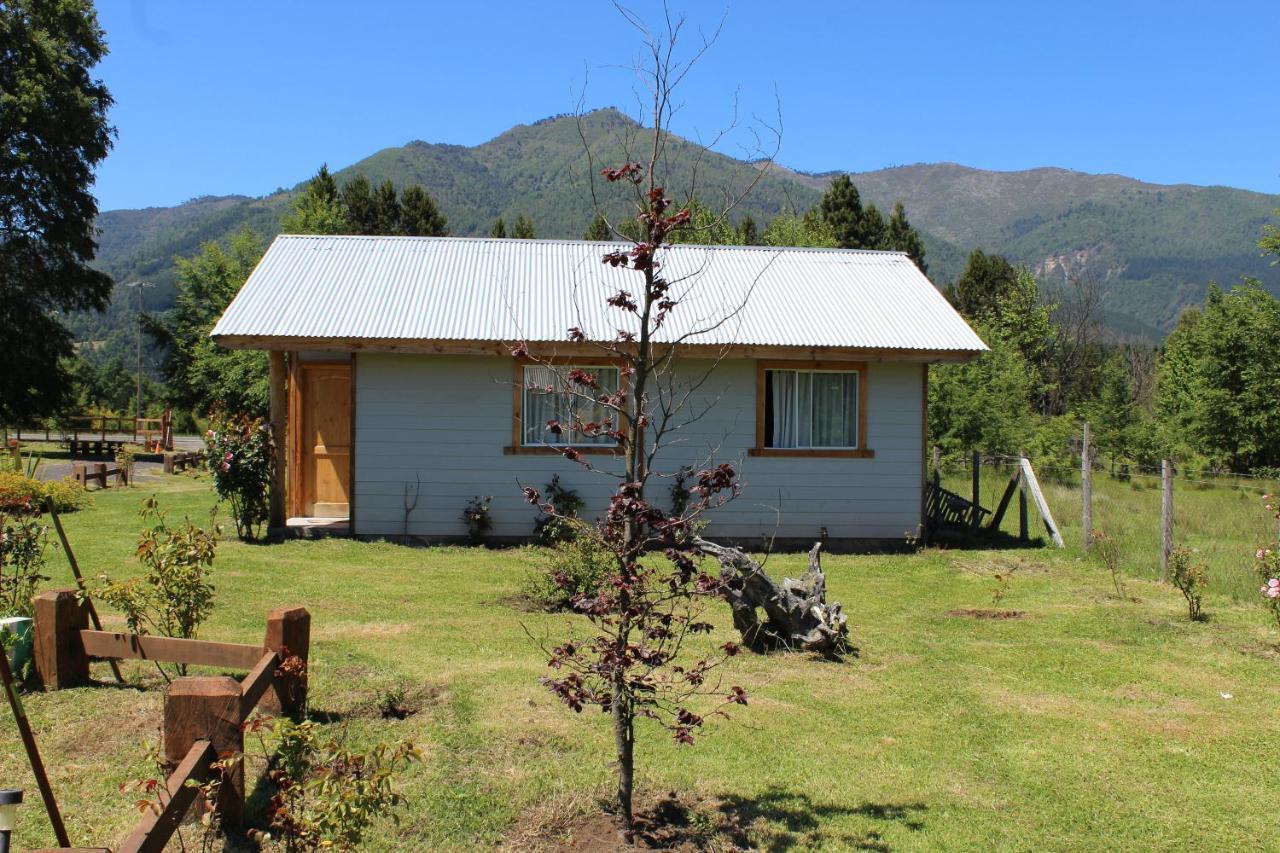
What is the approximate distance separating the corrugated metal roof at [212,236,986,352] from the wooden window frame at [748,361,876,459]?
1.53 feet

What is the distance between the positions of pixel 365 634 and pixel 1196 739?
6088mm

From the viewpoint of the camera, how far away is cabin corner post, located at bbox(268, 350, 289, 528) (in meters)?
13.9

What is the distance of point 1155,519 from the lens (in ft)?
53.0

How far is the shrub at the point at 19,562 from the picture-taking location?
23.2ft

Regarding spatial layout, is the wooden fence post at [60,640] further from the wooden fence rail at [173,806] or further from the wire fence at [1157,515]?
the wire fence at [1157,515]

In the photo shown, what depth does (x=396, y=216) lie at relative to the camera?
43.4 metres

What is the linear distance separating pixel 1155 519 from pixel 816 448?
18.7ft

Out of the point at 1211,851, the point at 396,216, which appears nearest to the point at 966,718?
the point at 1211,851

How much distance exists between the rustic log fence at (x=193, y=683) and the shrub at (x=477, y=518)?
7.44 m

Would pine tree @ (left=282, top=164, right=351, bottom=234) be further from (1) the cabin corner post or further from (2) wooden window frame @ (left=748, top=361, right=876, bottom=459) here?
(2) wooden window frame @ (left=748, top=361, right=876, bottom=459)

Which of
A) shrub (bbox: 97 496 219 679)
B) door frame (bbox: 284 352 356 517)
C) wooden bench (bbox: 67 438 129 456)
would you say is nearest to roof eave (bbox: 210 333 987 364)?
door frame (bbox: 284 352 356 517)

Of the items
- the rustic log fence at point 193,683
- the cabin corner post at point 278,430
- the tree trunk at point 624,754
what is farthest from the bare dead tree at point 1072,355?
the tree trunk at point 624,754

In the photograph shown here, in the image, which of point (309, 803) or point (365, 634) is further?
point (365, 634)

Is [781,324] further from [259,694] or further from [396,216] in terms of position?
[396,216]
